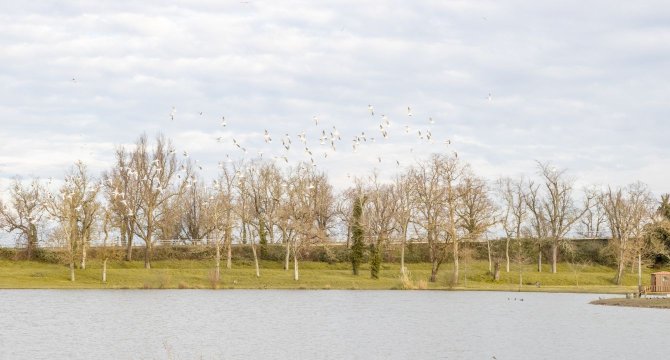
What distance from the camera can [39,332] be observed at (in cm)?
5406

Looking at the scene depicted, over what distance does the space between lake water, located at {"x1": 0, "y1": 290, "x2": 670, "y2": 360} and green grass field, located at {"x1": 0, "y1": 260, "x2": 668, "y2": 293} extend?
864 cm

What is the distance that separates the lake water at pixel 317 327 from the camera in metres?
47.1

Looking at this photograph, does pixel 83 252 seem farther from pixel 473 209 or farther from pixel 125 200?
pixel 473 209

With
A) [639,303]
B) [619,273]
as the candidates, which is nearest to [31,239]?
[619,273]

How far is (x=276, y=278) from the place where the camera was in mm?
104625

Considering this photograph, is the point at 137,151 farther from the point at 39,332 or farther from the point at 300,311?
the point at 39,332

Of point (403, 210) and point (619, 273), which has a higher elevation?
point (403, 210)

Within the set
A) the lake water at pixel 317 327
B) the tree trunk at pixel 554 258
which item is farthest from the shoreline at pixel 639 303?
the tree trunk at pixel 554 258

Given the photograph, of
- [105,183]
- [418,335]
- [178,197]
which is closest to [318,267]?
[178,197]

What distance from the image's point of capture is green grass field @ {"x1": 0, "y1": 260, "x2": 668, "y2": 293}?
98500 mm

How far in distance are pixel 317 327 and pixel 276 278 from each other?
45.0 metres

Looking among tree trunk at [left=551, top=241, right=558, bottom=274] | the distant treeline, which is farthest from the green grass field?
tree trunk at [left=551, top=241, right=558, bottom=274]

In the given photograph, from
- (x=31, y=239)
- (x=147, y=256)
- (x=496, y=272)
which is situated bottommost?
(x=496, y=272)

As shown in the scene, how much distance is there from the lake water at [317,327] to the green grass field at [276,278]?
8640 mm
